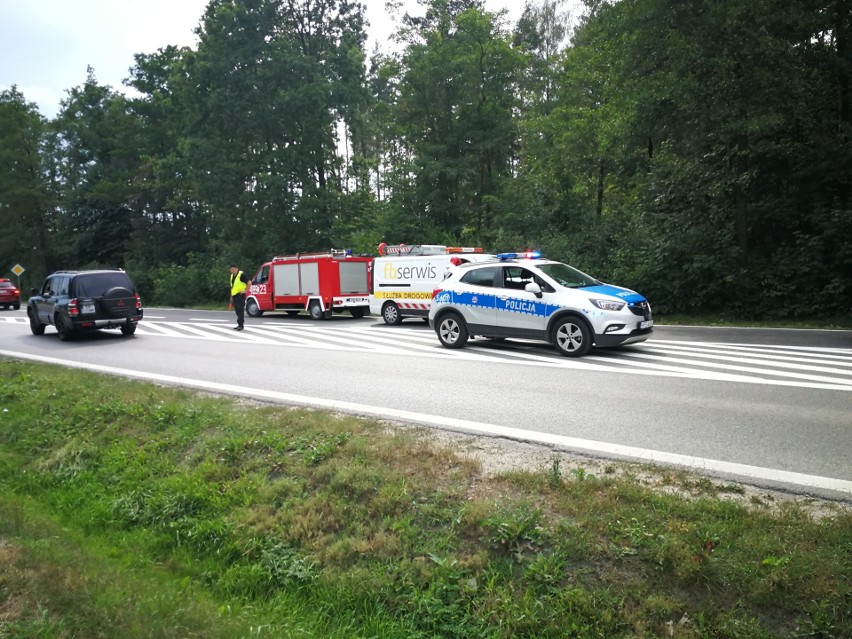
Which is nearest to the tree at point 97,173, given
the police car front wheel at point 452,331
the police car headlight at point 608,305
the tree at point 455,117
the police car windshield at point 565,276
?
the tree at point 455,117

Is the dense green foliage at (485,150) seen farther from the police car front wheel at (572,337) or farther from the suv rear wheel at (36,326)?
the suv rear wheel at (36,326)

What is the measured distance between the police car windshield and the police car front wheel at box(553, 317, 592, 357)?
2.59 ft

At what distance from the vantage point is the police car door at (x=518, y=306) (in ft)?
40.2

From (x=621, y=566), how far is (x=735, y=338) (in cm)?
1217

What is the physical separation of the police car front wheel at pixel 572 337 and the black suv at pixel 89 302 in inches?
473

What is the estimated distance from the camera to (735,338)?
47.0 feet

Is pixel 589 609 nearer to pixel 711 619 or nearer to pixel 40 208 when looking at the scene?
pixel 711 619

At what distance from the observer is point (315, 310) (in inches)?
907

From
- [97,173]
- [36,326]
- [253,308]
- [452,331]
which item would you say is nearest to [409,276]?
[452,331]

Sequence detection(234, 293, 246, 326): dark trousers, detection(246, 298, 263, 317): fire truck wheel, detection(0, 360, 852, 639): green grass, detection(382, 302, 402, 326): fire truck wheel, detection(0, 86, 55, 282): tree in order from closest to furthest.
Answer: detection(0, 360, 852, 639): green grass
detection(234, 293, 246, 326): dark trousers
detection(382, 302, 402, 326): fire truck wheel
detection(246, 298, 263, 317): fire truck wheel
detection(0, 86, 55, 282): tree

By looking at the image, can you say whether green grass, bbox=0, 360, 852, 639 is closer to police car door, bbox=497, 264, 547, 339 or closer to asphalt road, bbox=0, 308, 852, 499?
asphalt road, bbox=0, 308, 852, 499

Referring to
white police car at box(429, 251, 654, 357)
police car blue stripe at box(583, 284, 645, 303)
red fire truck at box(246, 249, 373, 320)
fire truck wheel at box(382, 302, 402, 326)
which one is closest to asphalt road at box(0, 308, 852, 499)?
white police car at box(429, 251, 654, 357)

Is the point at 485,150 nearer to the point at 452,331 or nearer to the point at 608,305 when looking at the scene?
the point at 452,331

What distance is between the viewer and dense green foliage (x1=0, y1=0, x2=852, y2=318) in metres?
17.1
